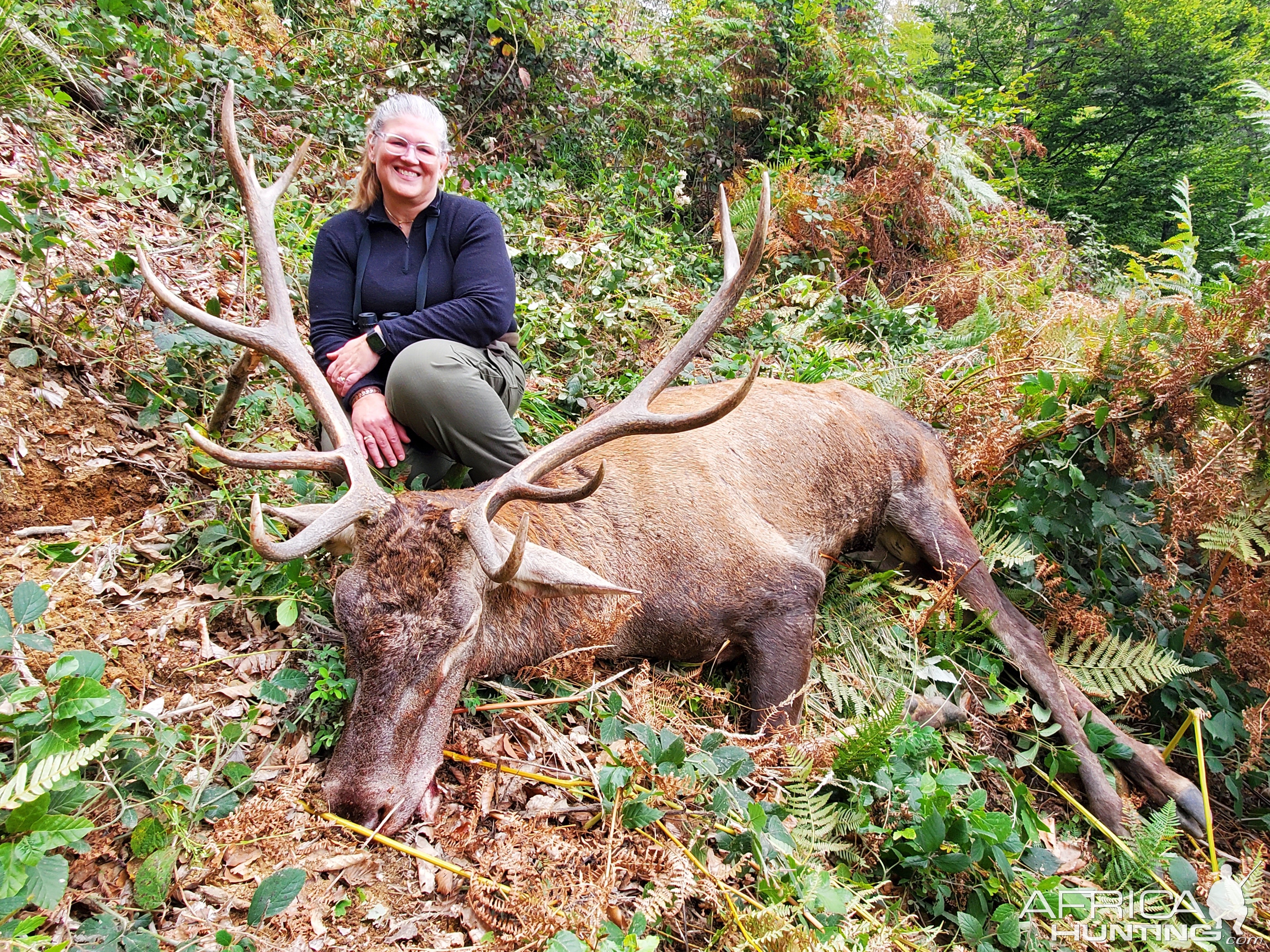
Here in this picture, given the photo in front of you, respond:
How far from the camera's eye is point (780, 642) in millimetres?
3500

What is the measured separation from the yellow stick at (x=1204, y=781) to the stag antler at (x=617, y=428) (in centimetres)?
287

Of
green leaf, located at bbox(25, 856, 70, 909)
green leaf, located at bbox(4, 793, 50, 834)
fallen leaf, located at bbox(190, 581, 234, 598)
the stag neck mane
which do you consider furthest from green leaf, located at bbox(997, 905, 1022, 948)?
fallen leaf, located at bbox(190, 581, 234, 598)

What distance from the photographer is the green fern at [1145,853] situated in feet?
9.75

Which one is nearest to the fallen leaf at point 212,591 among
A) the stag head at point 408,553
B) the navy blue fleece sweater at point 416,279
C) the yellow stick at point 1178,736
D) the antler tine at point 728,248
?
the stag head at point 408,553

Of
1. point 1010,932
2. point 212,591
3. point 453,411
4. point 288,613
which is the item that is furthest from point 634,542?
point 1010,932

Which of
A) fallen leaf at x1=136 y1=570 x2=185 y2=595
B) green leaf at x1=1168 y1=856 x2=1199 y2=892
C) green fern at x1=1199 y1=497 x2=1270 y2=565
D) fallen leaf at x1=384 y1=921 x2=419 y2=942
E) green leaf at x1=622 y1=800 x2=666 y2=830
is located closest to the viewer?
fallen leaf at x1=384 y1=921 x2=419 y2=942

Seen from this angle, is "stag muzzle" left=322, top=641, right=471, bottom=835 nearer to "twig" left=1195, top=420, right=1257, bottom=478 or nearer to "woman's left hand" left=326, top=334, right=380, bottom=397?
"woman's left hand" left=326, top=334, right=380, bottom=397

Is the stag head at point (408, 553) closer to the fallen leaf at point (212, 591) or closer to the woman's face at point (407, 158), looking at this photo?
the fallen leaf at point (212, 591)

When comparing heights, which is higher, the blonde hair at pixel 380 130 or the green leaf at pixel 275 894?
the blonde hair at pixel 380 130

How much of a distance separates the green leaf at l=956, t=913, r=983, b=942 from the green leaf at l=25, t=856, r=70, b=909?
2.83 metres

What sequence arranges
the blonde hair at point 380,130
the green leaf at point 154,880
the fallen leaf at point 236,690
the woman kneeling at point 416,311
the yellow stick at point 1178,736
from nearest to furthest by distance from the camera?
the green leaf at point 154,880, the fallen leaf at point 236,690, the yellow stick at point 1178,736, the woman kneeling at point 416,311, the blonde hair at point 380,130

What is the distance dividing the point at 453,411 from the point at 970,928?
124 inches

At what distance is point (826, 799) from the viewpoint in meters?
2.80

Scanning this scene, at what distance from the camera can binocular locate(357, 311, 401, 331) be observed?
394cm
